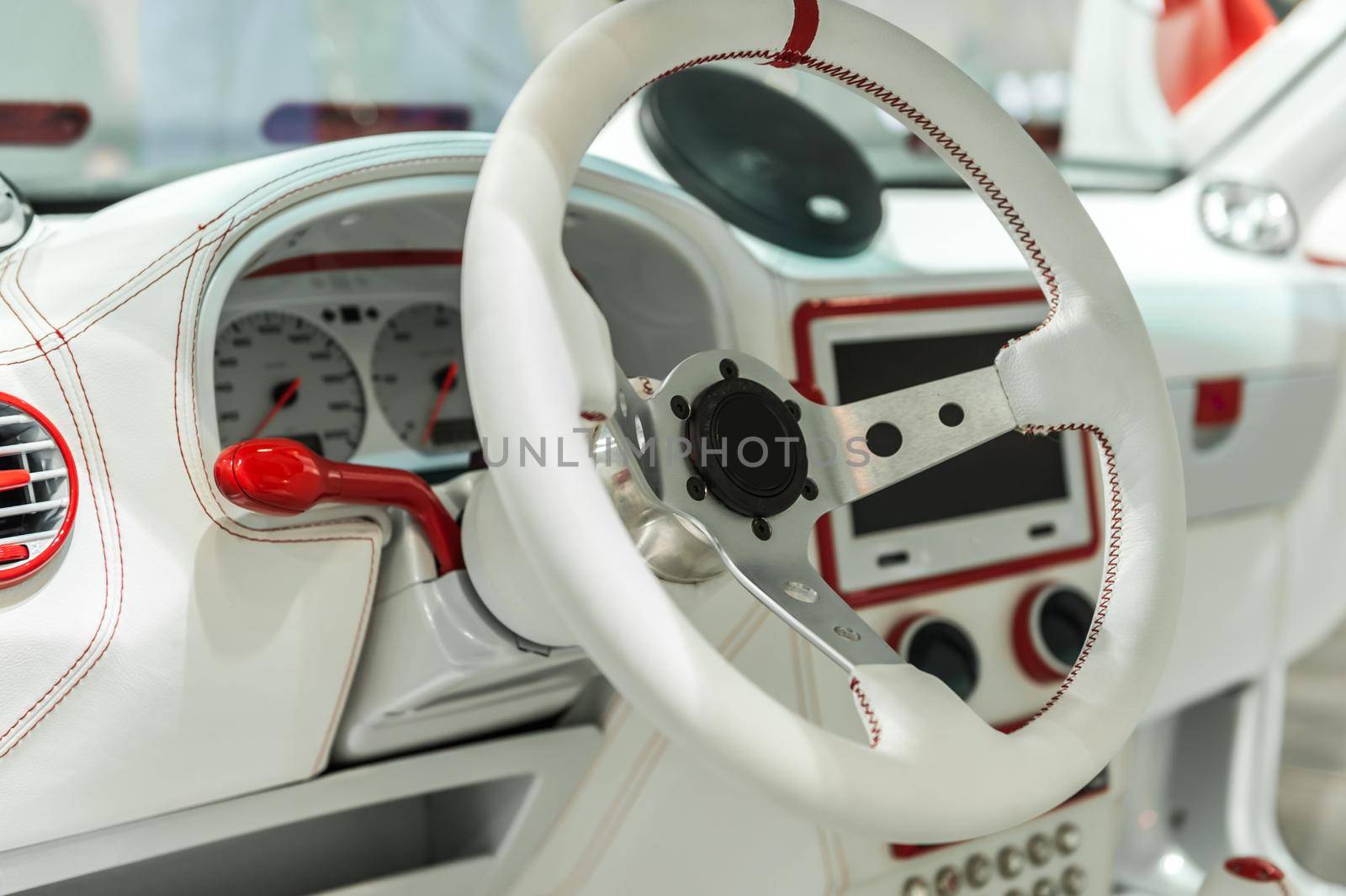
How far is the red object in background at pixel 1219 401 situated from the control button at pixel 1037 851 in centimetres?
56

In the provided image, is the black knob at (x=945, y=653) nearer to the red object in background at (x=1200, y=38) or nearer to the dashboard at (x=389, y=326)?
the dashboard at (x=389, y=326)

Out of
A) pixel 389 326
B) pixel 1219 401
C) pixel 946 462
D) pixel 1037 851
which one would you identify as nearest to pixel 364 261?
pixel 389 326

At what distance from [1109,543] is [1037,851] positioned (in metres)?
0.60

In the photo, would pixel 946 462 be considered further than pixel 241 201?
Yes

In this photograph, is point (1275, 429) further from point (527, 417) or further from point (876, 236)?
point (527, 417)

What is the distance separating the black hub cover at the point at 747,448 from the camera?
717 millimetres

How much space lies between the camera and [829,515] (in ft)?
3.76

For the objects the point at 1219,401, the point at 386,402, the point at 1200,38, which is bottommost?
the point at 1219,401

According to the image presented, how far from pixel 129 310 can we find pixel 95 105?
50cm

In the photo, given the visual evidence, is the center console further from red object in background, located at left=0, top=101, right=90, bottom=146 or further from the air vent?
red object in background, located at left=0, top=101, right=90, bottom=146

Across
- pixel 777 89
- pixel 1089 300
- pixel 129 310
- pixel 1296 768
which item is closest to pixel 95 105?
pixel 129 310

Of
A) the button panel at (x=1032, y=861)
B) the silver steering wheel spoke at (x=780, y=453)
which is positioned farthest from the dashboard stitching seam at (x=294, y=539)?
the button panel at (x=1032, y=861)

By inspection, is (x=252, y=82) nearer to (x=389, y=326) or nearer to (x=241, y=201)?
(x=389, y=326)

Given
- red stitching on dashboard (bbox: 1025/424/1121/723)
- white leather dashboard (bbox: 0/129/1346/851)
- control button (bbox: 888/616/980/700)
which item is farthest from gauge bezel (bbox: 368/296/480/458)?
red stitching on dashboard (bbox: 1025/424/1121/723)
